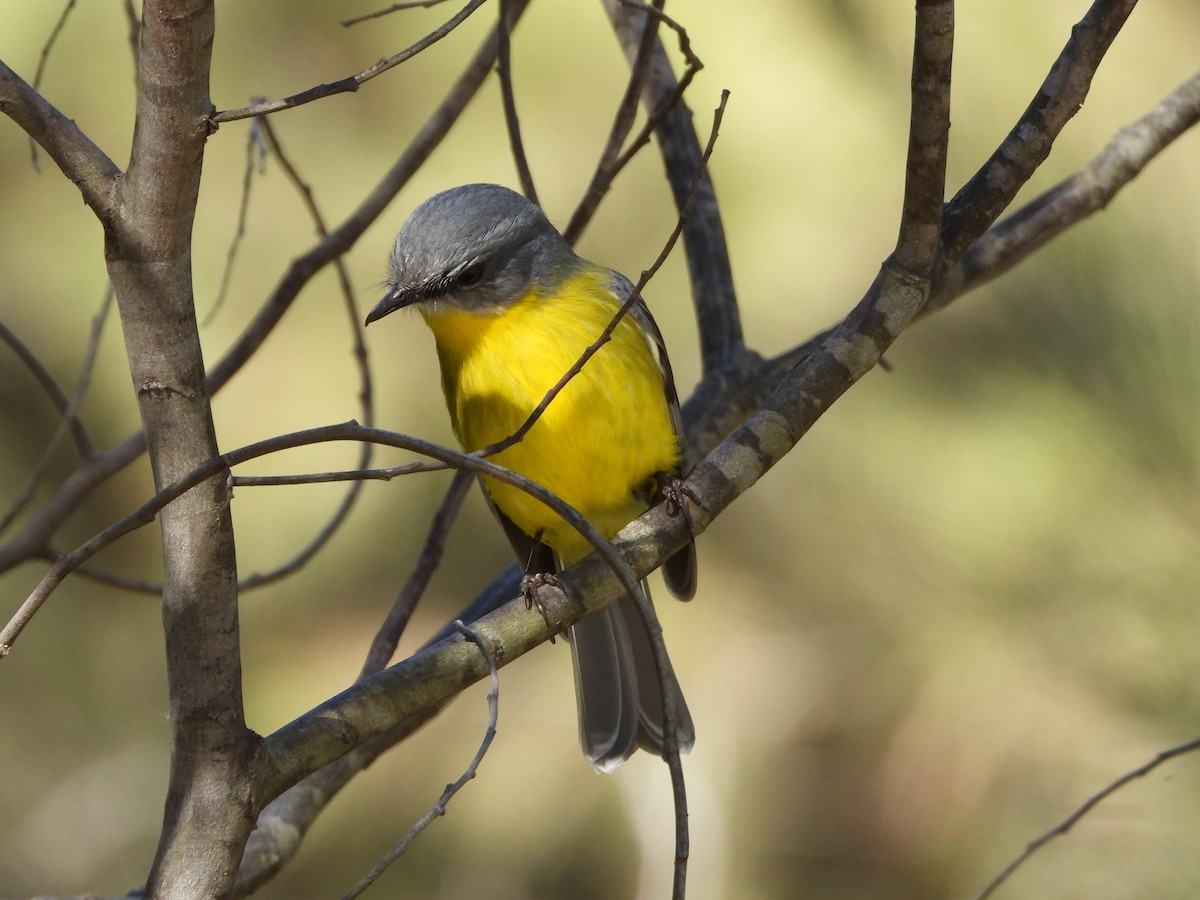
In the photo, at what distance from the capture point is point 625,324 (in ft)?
10.9

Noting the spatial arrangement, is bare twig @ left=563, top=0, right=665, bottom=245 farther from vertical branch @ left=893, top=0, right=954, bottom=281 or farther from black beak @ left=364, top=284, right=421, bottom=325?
vertical branch @ left=893, top=0, right=954, bottom=281

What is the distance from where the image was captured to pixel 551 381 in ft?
10.1

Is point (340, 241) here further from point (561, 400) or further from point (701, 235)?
point (701, 235)

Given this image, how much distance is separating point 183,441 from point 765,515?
12.7ft

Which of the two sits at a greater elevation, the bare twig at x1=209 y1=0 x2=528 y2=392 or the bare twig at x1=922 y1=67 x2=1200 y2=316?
the bare twig at x1=209 y1=0 x2=528 y2=392

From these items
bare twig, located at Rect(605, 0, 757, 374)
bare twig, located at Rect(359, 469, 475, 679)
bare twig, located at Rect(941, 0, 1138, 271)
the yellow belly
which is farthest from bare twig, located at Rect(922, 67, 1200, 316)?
bare twig, located at Rect(359, 469, 475, 679)

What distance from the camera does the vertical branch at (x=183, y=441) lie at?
1512 mm

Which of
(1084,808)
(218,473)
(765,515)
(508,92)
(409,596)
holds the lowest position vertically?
(1084,808)

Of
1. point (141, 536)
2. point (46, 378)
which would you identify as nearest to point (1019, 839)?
point (46, 378)

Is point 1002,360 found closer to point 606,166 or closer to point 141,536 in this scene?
point 606,166

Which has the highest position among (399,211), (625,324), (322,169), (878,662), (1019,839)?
(322,169)

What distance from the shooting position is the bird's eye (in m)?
3.29

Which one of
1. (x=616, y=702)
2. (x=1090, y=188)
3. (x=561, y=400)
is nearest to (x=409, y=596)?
(x=561, y=400)

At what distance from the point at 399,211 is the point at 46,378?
312 centimetres
